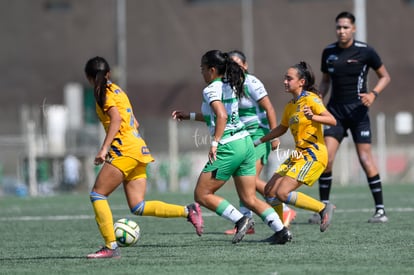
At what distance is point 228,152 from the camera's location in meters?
9.05

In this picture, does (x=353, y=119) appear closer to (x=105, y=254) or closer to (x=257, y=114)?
(x=257, y=114)

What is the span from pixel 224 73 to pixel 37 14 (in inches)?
1369

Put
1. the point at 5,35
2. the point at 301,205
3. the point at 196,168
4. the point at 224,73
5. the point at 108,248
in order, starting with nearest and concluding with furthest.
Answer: the point at 108,248
the point at 224,73
the point at 301,205
the point at 196,168
the point at 5,35

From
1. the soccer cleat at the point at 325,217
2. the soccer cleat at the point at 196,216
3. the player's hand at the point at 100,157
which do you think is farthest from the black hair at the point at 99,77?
the soccer cleat at the point at 325,217

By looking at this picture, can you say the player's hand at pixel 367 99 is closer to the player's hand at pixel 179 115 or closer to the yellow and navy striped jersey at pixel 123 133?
the player's hand at pixel 179 115

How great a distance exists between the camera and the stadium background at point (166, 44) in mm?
38031

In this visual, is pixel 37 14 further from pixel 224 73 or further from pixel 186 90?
pixel 224 73

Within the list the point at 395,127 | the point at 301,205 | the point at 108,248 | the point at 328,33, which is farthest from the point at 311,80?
the point at 328,33

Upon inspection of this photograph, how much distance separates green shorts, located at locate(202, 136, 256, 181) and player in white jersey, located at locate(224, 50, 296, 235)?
1.48 m

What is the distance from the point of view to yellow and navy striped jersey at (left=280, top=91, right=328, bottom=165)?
9.82m

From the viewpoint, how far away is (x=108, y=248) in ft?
27.7

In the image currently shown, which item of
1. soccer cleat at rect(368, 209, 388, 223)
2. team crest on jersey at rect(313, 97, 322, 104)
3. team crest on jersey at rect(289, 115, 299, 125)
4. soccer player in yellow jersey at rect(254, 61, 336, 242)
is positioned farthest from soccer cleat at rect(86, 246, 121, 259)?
soccer cleat at rect(368, 209, 388, 223)

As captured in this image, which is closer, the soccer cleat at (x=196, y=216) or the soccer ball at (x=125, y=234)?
the soccer ball at (x=125, y=234)

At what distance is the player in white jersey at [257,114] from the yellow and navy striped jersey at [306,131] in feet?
2.24
